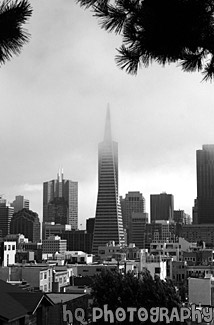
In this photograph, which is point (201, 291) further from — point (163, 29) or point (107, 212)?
point (107, 212)

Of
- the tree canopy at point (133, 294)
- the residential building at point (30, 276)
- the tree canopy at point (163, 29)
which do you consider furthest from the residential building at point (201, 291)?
the tree canopy at point (163, 29)

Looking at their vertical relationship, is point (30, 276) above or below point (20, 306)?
below

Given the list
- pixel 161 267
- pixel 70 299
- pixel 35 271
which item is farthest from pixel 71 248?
pixel 70 299

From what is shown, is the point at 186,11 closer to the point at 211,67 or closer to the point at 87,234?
the point at 211,67

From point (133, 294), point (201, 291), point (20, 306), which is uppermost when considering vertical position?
point (20, 306)

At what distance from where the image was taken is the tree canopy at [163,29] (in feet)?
15.0

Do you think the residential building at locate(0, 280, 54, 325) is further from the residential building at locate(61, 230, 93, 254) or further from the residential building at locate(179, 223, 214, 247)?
the residential building at locate(61, 230, 93, 254)

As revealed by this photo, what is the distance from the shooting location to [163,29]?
467 centimetres

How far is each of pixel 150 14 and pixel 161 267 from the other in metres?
66.8

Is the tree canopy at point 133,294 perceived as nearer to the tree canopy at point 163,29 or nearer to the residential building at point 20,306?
the residential building at point 20,306

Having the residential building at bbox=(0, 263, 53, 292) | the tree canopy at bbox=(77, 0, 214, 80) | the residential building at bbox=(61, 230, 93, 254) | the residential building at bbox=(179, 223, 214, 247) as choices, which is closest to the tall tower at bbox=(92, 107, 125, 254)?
the residential building at bbox=(61, 230, 93, 254)

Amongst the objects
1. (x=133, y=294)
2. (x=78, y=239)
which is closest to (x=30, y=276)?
(x=133, y=294)

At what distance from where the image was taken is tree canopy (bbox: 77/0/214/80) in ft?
15.0

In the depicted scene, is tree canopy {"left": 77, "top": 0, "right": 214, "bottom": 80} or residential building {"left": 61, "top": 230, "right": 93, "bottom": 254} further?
residential building {"left": 61, "top": 230, "right": 93, "bottom": 254}
